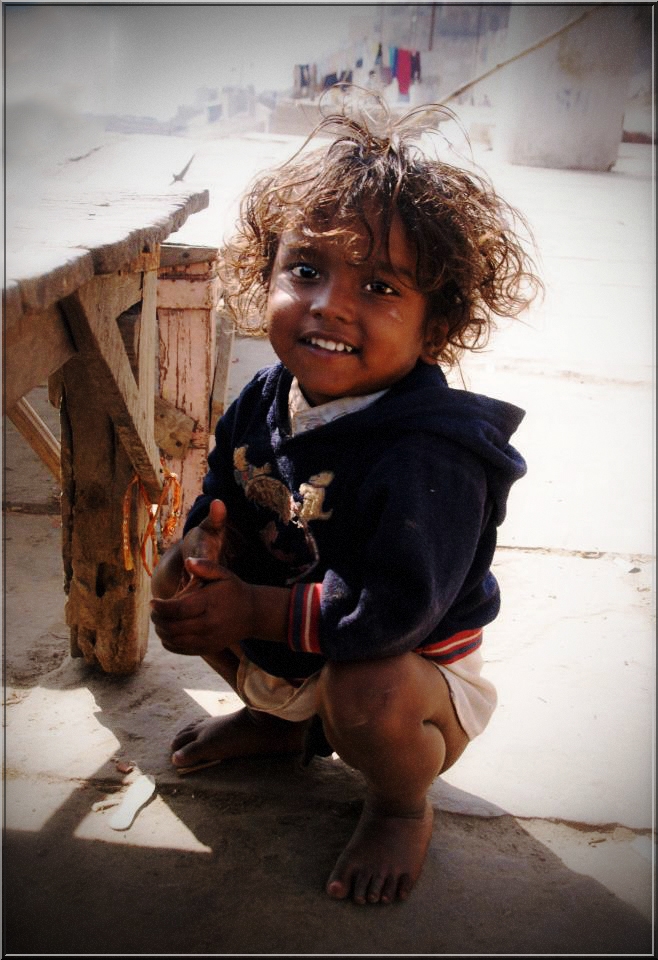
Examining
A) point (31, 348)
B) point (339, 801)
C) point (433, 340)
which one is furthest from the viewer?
point (339, 801)

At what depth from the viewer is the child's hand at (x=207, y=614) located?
→ 152 cm

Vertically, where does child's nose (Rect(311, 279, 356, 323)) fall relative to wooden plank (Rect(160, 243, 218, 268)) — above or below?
above

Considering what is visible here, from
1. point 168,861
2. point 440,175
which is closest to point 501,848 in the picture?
point 168,861

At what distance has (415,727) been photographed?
157 centimetres

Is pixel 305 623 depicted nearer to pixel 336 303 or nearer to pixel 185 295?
pixel 336 303

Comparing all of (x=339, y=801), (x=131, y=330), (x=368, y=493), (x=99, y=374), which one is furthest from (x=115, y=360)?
(x=339, y=801)

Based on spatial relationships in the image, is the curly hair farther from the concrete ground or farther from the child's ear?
the concrete ground

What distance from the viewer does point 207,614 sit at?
1.52 meters

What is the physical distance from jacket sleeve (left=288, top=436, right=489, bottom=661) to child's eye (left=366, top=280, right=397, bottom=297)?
0.88 ft

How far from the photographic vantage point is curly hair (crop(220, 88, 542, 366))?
5.40 ft

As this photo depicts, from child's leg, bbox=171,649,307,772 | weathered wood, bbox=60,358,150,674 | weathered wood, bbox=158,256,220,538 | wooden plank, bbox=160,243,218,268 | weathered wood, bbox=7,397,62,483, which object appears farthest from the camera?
weathered wood, bbox=158,256,220,538

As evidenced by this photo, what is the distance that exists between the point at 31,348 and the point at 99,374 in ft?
1.20

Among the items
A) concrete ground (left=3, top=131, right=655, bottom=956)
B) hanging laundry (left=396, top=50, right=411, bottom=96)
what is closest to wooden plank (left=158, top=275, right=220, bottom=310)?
concrete ground (left=3, top=131, right=655, bottom=956)

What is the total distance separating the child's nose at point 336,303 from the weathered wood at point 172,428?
1679mm
